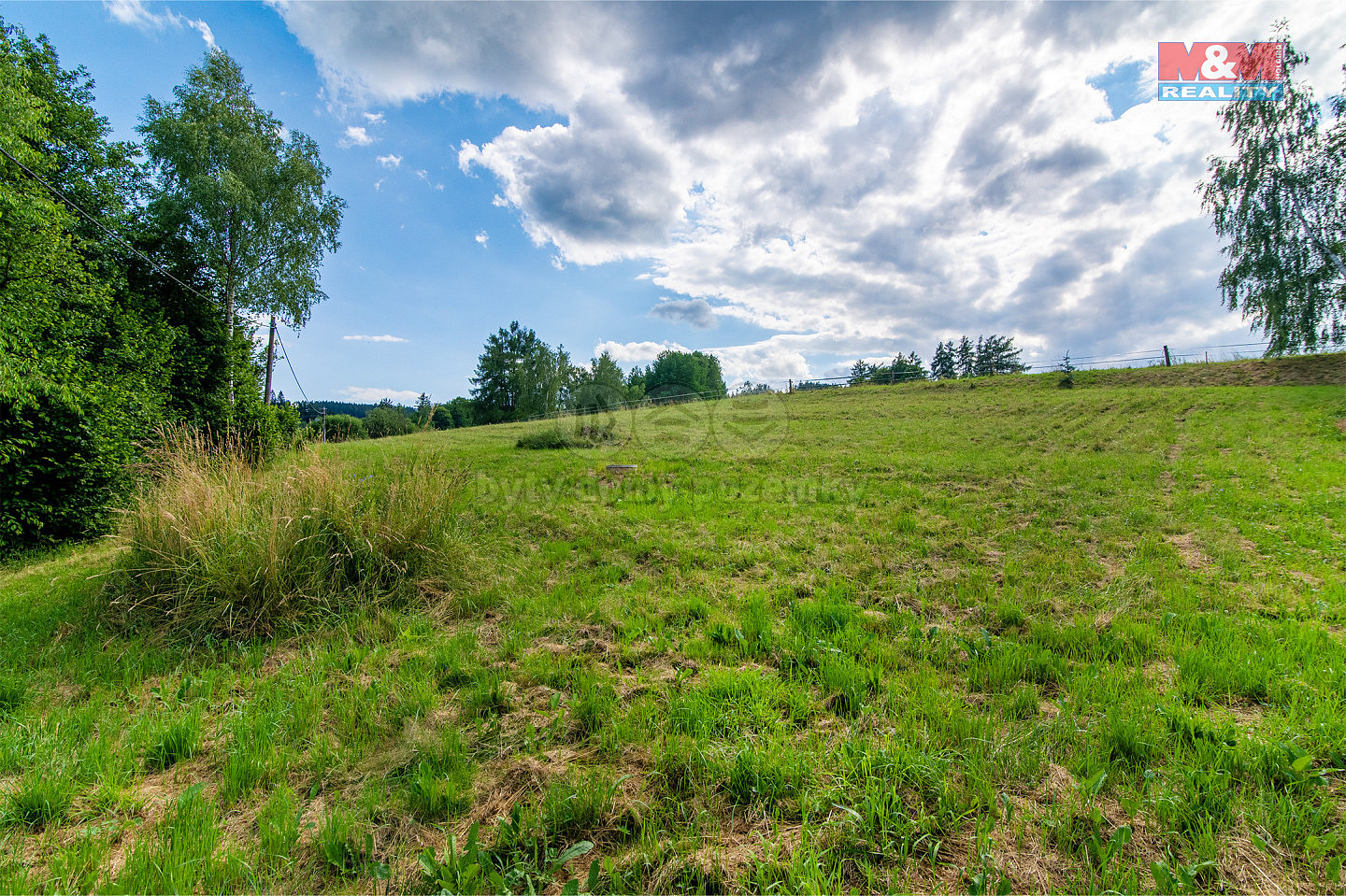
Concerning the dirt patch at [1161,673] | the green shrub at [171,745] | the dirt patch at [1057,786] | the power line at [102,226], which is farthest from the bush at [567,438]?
the dirt patch at [1057,786]

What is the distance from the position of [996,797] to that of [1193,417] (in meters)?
19.6

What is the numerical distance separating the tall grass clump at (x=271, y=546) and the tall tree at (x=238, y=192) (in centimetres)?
1593

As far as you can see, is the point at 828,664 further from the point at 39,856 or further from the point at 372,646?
the point at 39,856

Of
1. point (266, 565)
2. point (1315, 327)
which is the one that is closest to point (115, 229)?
point (266, 565)

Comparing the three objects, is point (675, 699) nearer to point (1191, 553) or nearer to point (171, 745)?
point (171, 745)

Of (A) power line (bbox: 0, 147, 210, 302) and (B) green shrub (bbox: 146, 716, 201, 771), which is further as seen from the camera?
(A) power line (bbox: 0, 147, 210, 302)

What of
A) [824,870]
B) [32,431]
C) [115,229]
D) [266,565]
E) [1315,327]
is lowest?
[824,870]

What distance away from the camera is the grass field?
2029mm

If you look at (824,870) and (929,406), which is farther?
(929,406)

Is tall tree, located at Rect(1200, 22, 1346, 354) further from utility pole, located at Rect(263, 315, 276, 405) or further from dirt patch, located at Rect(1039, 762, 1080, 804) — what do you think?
utility pole, located at Rect(263, 315, 276, 405)

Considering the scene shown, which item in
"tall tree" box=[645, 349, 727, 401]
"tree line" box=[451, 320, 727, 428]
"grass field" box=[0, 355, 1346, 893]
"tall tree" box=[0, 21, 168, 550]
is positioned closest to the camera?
"grass field" box=[0, 355, 1346, 893]

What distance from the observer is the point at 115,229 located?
36.3 feet

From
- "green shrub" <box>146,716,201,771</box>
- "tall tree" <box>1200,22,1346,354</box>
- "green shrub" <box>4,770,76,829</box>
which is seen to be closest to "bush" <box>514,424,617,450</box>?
"green shrub" <box>146,716,201,771</box>

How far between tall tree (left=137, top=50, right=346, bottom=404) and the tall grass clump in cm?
1593
